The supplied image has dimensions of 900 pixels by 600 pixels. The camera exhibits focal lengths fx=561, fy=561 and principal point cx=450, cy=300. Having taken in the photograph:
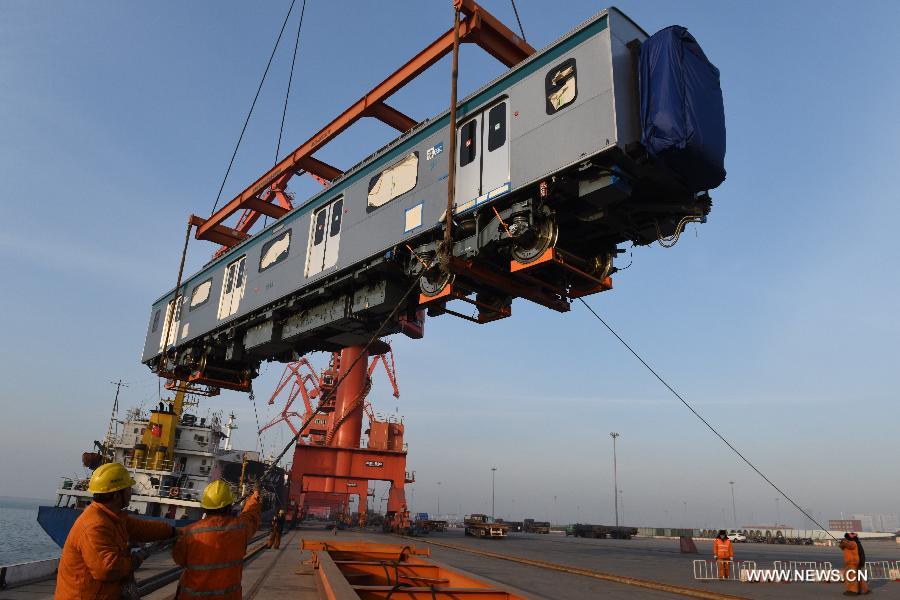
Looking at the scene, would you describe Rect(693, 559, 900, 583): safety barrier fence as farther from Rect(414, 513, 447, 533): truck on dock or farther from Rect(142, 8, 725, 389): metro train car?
Rect(414, 513, 447, 533): truck on dock

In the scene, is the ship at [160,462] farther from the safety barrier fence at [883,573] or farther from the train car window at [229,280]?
the safety barrier fence at [883,573]

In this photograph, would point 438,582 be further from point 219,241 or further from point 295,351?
point 219,241

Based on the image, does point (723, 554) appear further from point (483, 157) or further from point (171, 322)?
point (171, 322)

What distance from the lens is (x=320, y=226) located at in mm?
14609

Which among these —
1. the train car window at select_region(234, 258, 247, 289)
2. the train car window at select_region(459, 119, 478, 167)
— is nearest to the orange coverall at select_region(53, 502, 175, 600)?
the train car window at select_region(459, 119, 478, 167)

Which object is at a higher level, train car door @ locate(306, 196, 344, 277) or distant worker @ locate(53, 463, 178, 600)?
train car door @ locate(306, 196, 344, 277)

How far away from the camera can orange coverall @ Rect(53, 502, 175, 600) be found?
3.33 m

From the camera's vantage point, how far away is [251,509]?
4.27m

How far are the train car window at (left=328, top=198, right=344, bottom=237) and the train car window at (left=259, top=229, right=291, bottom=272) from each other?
207cm

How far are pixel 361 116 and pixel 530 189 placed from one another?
25.9 ft

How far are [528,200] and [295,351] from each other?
10678 mm

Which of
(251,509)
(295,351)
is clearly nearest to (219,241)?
(295,351)

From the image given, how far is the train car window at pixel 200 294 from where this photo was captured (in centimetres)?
1925

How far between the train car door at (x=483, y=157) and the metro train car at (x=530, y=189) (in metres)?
0.03
